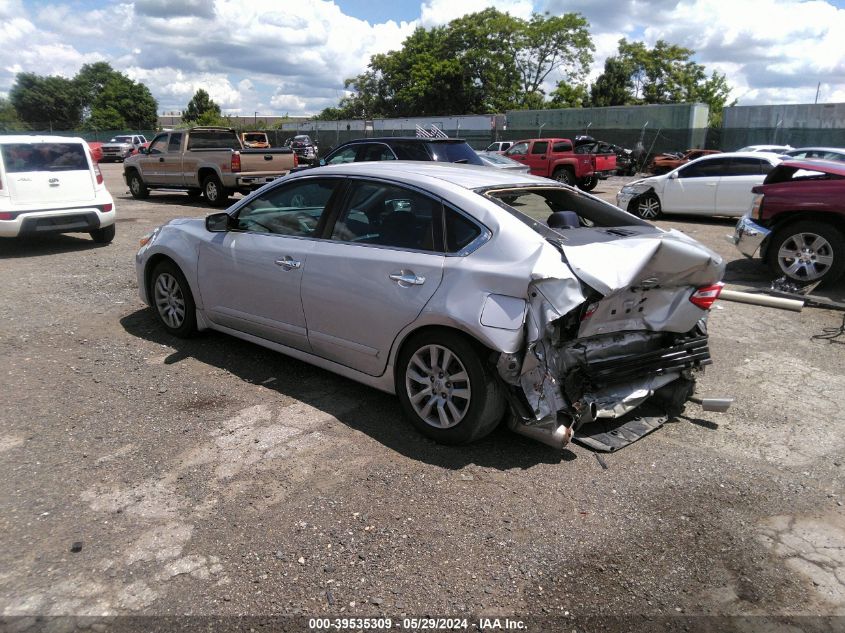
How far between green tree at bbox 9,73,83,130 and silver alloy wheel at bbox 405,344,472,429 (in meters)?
90.8

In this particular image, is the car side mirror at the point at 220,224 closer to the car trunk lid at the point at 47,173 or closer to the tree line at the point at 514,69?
the car trunk lid at the point at 47,173

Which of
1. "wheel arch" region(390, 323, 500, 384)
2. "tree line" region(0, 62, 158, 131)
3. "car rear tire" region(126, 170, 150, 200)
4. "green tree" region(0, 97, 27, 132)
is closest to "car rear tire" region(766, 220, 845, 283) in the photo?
"wheel arch" region(390, 323, 500, 384)

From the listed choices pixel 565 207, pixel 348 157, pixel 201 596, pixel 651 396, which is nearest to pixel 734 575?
pixel 651 396

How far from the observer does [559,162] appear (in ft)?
73.7

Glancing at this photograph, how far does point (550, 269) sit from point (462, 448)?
1.23m

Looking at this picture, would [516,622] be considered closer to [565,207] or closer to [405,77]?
[565,207]

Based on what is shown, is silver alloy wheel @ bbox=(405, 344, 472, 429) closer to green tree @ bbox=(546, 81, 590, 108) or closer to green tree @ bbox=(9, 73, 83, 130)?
green tree @ bbox=(546, 81, 590, 108)

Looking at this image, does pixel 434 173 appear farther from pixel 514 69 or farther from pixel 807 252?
pixel 514 69

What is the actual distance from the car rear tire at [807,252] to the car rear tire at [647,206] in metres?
6.41

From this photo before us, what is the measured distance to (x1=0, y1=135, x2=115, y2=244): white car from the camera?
9.06m

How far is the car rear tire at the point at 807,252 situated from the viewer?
773 cm

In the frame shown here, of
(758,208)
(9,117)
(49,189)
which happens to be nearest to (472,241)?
(758,208)

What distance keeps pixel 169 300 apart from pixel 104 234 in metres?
5.66

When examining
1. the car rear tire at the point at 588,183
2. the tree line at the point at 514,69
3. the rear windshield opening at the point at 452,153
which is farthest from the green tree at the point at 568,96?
the rear windshield opening at the point at 452,153
